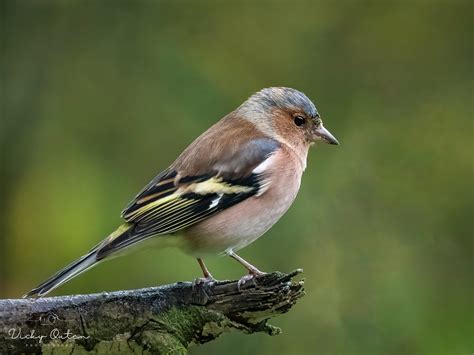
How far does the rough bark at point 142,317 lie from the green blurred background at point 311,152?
2.04m

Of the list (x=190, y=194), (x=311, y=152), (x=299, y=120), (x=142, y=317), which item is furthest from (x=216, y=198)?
(x=311, y=152)

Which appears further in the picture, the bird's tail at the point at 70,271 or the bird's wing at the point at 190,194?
the bird's wing at the point at 190,194

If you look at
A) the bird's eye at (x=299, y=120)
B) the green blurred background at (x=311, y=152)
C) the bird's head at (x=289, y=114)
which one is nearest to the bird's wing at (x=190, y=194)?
the bird's head at (x=289, y=114)

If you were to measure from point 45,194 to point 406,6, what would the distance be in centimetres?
459

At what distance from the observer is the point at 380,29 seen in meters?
9.54

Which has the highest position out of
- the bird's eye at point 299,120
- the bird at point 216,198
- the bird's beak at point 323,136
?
the bird's eye at point 299,120

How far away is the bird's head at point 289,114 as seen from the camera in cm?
652

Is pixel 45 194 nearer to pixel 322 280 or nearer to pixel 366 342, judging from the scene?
pixel 322 280

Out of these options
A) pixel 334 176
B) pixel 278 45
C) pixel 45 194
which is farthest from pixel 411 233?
pixel 45 194

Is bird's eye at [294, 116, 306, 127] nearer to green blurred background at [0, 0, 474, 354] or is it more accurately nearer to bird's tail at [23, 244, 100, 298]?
green blurred background at [0, 0, 474, 354]

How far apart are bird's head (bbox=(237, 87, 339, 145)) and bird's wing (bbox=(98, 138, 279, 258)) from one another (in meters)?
0.52

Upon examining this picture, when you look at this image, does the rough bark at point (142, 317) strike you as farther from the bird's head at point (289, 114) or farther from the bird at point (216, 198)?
the bird's head at point (289, 114)

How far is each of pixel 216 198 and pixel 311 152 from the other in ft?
9.20

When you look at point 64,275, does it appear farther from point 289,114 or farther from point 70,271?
point 289,114
